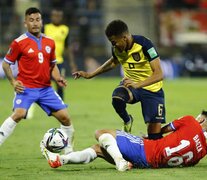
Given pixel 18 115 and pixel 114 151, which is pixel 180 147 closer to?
pixel 114 151

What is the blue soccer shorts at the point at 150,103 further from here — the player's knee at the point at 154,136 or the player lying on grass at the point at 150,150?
the player lying on grass at the point at 150,150

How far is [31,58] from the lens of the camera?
38.8ft

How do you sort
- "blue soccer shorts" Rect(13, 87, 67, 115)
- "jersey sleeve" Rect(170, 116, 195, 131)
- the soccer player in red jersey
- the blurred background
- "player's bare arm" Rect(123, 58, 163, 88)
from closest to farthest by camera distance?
"jersey sleeve" Rect(170, 116, 195, 131) < "player's bare arm" Rect(123, 58, 163, 88) < "blue soccer shorts" Rect(13, 87, 67, 115) < the soccer player in red jersey < the blurred background

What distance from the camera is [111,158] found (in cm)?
1012

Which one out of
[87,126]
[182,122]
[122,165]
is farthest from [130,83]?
[87,126]

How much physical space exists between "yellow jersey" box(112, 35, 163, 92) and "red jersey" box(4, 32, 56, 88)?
1139mm

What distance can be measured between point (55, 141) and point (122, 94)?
1.53 m

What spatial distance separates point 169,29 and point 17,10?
262 inches

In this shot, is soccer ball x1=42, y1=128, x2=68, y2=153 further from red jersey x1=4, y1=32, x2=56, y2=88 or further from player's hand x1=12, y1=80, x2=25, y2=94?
red jersey x1=4, y1=32, x2=56, y2=88

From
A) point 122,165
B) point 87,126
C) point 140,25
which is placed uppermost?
point 122,165

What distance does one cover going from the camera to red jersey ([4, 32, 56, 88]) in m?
11.8

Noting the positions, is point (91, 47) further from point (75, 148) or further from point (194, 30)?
point (75, 148)

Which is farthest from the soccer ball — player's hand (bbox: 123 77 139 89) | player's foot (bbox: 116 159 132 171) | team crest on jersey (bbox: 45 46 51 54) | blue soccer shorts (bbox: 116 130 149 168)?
team crest on jersey (bbox: 45 46 51 54)

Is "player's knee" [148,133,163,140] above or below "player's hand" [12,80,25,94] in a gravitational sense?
below
